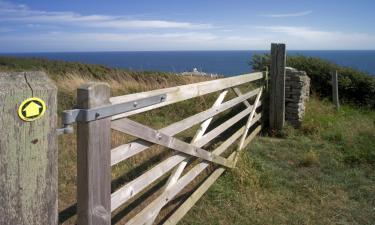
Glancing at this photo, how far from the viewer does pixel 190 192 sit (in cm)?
446

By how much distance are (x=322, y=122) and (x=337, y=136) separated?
32.9 inches

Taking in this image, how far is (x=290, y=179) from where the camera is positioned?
17.1 feet

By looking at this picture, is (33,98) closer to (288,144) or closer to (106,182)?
(106,182)

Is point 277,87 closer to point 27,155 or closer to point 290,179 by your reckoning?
point 290,179

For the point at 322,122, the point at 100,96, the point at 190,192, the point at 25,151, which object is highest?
the point at 100,96

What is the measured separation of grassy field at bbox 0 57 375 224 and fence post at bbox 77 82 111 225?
1.55 m

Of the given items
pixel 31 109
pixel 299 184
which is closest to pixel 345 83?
pixel 299 184

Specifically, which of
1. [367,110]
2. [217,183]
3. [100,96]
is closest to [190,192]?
[217,183]

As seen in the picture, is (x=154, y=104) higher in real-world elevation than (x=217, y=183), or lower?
higher

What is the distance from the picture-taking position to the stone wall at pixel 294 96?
7602 millimetres

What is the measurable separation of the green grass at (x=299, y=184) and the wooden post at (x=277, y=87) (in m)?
0.30

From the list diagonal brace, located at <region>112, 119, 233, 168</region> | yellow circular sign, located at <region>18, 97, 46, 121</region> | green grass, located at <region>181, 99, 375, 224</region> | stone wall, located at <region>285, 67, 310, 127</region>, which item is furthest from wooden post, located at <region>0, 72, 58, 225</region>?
stone wall, located at <region>285, 67, 310, 127</region>

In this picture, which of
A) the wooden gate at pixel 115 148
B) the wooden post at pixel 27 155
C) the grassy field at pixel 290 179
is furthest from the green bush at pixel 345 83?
the wooden post at pixel 27 155

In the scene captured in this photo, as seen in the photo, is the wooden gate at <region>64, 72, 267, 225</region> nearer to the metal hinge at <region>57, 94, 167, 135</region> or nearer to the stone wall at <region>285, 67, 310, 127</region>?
the metal hinge at <region>57, 94, 167, 135</region>
